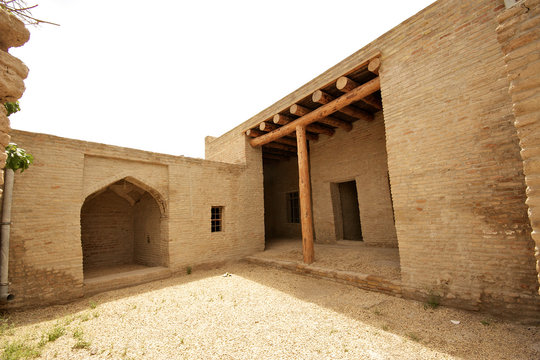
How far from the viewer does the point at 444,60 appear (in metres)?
4.86

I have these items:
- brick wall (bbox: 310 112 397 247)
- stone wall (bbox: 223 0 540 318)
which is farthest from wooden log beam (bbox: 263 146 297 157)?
stone wall (bbox: 223 0 540 318)

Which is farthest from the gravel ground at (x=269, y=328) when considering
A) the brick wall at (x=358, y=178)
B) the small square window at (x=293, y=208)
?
the small square window at (x=293, y=208)

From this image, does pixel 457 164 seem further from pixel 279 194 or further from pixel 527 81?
pixel 279 194

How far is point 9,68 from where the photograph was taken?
2332 mm

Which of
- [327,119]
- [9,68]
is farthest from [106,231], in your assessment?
[327,119]

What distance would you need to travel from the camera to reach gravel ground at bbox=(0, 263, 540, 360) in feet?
11.0

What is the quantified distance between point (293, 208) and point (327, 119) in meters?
5.87

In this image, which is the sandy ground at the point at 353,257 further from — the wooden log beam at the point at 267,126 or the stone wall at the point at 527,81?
the wooden log beam at the point at 267,126

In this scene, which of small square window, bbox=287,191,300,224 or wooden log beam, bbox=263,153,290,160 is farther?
small square window, bbox=287,191,300,224

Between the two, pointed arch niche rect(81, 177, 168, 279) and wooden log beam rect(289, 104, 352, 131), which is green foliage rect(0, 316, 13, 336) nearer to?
pointed arch niche rect(81, 177, 168, 279)

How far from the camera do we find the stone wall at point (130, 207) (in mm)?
5418

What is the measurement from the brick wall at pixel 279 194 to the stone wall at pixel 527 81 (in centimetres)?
1068

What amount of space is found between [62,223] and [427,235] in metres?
7.90

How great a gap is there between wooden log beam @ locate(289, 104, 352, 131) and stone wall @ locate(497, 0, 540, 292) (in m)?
5.84
